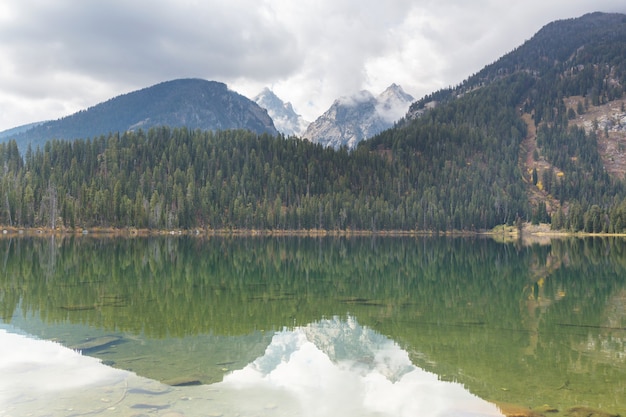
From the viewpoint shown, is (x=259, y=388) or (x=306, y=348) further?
(x=306, y=348)

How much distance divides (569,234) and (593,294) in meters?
177

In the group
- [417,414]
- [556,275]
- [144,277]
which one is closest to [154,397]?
[417,414]

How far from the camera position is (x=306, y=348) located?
882 inches

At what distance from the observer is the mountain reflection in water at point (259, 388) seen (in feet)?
47.9

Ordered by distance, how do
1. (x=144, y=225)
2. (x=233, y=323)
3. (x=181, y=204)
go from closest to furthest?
1. (x=233, y=323)
2. (x=144, y=225)
3. (x=181, y=204)

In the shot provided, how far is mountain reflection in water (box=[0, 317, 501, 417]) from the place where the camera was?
47.9ft

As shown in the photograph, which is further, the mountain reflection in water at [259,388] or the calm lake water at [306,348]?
the calm lake water at [306,348]

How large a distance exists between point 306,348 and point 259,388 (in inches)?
221

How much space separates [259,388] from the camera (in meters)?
17.0

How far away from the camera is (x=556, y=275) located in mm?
51875

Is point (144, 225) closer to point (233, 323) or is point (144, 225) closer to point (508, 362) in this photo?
point (233, 323)

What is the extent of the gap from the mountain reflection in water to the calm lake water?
71 mm

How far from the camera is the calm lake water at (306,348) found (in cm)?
1542

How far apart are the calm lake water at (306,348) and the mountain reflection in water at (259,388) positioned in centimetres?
7
